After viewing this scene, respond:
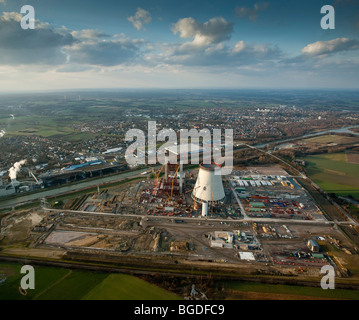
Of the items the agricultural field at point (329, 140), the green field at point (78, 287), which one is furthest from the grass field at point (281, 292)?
the agricultural field at point (329, 140)

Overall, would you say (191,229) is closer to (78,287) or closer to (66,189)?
(78,287)

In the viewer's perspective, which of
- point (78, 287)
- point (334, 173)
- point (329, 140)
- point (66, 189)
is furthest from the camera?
point (329, 140)

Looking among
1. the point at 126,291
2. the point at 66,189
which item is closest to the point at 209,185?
the point at 126,291

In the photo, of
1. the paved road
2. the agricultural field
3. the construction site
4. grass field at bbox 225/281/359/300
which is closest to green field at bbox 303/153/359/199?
the construction site
